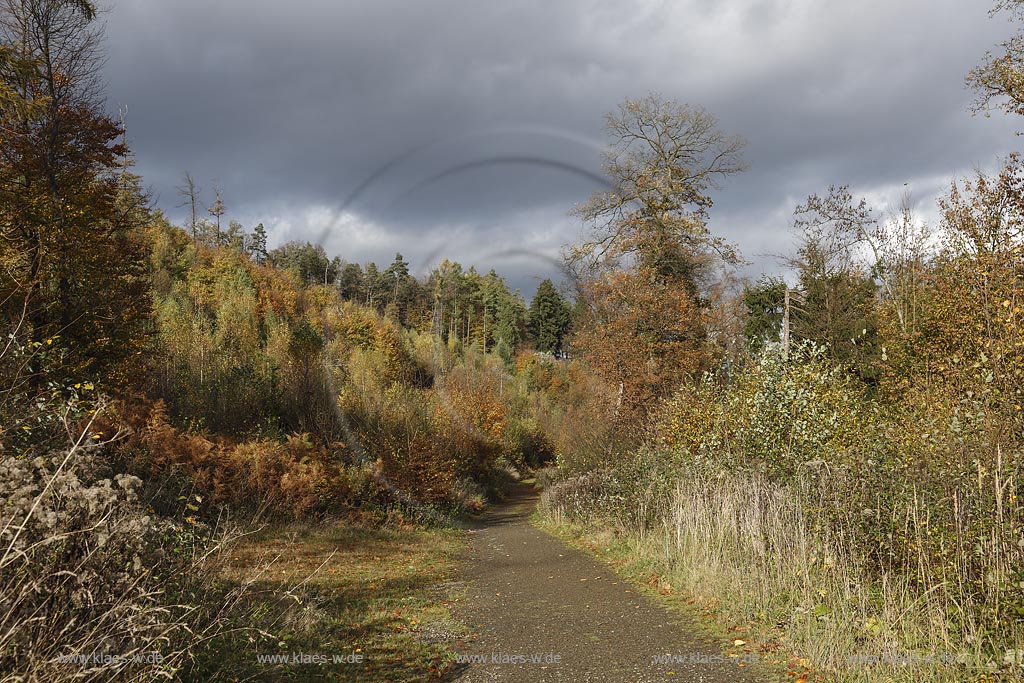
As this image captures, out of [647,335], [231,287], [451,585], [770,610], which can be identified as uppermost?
[231,287]

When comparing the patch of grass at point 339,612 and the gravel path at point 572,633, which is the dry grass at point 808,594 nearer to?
the gravel path at point 572,633

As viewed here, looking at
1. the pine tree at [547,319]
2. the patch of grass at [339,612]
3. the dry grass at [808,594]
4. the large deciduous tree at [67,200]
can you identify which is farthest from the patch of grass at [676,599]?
the pine tree at [547,319]

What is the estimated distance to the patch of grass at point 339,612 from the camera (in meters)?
6.22

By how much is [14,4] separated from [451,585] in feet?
58.5

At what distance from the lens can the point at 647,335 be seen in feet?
82.3

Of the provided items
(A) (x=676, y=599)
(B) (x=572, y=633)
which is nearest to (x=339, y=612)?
(B) (x=572, y=633)

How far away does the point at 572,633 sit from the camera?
7930mm

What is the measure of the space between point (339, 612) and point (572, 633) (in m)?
3.50

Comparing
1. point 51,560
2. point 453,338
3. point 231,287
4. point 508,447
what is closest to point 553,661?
point 51,560

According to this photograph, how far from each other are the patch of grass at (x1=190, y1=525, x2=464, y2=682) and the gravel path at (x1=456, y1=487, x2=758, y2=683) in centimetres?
55

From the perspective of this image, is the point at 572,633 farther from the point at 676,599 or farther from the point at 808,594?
the point at 808,594

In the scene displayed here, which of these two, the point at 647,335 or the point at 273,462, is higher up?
the point at 647,335

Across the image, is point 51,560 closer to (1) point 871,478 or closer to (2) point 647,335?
(1) point 871,478

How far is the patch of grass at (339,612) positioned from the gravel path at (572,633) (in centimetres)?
55
